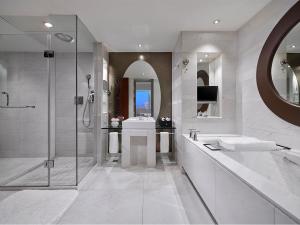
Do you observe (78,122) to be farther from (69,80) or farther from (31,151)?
(31,151)

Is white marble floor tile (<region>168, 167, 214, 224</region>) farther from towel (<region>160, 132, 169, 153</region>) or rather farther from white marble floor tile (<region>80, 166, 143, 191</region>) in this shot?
towel (<region>160, 132, 169, 153</region>)

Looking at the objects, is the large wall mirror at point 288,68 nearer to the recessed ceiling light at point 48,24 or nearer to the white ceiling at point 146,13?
the white ceiling at point 146,13

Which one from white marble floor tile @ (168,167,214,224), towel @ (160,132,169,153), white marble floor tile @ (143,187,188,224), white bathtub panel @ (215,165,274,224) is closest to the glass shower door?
white marble floor tile @ (143,187,188,224)

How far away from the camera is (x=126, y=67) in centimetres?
402

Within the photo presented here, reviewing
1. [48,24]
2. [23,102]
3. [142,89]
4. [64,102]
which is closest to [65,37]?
[48,24]

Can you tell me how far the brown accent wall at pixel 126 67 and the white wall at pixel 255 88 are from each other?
1.59 metres

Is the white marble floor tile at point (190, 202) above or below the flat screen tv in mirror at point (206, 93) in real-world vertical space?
below

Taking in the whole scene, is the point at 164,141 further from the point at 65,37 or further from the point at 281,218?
the point at 281,218

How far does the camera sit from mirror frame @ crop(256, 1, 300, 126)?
1.76m

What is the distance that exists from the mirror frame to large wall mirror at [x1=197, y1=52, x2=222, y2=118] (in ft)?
2.51

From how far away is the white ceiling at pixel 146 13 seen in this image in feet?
7.13

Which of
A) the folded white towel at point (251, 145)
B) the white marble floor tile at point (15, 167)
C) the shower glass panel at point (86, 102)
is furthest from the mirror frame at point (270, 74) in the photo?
the white marble floor tile at point (15, 167)

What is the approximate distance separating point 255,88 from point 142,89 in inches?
89.7

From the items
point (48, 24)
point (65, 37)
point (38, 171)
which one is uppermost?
point (48, 24)
